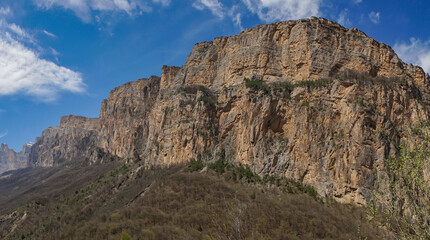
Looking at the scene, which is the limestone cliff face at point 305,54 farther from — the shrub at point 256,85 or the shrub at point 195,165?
the shrub at point 195,165

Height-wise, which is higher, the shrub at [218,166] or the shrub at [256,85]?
the shrub at [256,85]

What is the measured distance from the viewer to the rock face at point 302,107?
2876 inches

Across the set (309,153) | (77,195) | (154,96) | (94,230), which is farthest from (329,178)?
(154,96)

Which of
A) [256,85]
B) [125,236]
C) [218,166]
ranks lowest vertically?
[125,236]

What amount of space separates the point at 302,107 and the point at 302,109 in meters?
0.74

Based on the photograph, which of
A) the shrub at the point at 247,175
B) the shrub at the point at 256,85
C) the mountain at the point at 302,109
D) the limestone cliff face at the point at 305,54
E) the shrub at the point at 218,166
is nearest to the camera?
the mountain at the point at 302,109

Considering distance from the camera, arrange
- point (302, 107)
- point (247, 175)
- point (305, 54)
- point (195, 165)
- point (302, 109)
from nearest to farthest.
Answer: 1. point (247, 175)
2. point (302, 109)
3. point (302, 107)
4. point (195, 165)
5. point (305, 54)

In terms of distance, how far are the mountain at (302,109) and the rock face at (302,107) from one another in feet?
0.90

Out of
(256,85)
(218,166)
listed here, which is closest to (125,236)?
(218,166)

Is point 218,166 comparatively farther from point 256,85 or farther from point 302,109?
point 302,109

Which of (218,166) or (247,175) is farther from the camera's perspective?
(218,166)

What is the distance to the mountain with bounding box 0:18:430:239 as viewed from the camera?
238ft

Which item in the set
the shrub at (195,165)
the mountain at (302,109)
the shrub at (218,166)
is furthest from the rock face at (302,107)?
the shrub at (195,165)

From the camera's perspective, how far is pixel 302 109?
83125 millimetres
